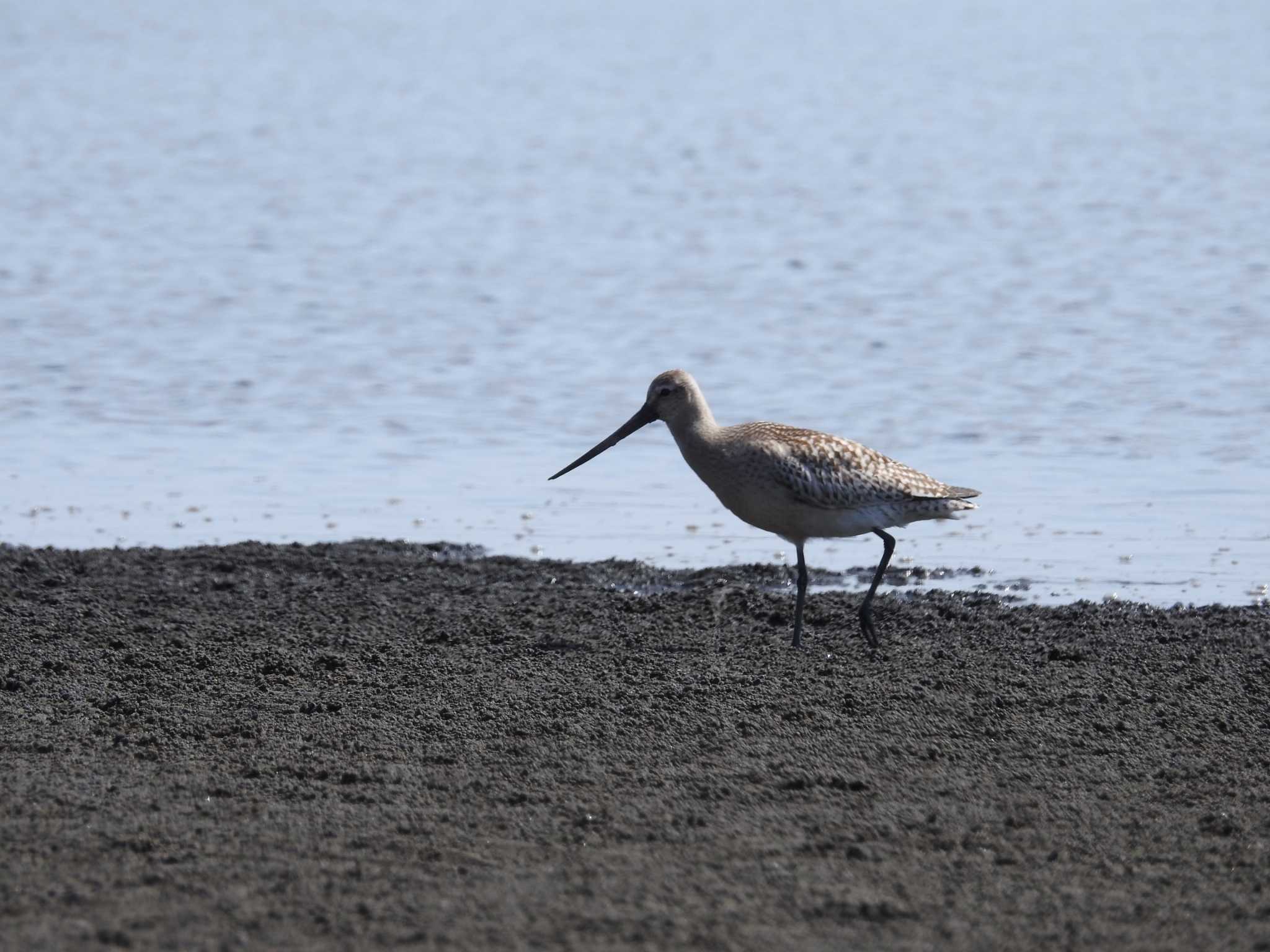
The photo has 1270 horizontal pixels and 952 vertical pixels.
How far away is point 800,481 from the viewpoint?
328 inches

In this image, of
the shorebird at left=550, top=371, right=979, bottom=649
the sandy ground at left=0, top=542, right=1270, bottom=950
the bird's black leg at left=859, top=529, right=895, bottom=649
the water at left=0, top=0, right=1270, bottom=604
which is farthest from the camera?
the water at left=0, top=0, right=1270, bottom=604

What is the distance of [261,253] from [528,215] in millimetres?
4993

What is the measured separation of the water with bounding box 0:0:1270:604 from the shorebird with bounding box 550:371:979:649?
107 cm

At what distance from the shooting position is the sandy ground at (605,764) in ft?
16.5

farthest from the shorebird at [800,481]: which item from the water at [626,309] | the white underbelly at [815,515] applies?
the water at [626,309]

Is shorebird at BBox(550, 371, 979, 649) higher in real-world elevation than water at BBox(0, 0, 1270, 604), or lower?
higher

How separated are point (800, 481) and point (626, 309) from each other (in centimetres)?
1120

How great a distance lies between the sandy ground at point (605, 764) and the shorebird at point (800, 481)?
1.49ft

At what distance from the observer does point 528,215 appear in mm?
27094

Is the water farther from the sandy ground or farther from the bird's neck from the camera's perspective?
the bird's neck

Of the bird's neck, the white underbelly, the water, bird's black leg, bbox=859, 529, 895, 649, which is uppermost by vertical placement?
the bird's neck

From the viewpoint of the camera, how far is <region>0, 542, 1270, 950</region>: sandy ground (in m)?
5.04

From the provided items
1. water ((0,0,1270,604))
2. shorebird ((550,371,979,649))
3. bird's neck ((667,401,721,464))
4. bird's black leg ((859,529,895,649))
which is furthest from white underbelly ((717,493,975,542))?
water ((0,0,1270,604))

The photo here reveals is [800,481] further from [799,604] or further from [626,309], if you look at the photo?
[626,309]
